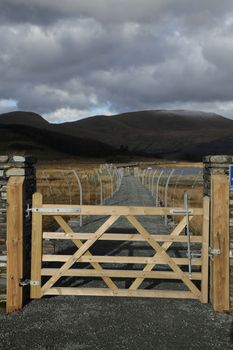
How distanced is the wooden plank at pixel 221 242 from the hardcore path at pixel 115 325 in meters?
0.27

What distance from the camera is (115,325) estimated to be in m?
6.98

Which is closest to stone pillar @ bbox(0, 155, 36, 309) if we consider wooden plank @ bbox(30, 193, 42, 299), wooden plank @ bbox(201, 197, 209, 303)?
wooden plank @ bbox(30, 193, 42, 299)

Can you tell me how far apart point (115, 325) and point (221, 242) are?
6.83 ft

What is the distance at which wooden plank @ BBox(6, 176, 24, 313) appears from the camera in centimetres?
768

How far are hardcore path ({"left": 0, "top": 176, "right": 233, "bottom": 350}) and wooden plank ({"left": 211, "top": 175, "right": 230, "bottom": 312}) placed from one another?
10.4 inches

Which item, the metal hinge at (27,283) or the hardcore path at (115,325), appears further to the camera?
the metal hinge at (27,283)

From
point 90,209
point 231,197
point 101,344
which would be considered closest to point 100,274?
point 90,209

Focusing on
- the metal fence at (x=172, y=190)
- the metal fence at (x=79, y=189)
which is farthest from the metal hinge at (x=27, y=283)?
the metal fence at (x=172, y=190)

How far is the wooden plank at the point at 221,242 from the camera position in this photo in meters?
7.63

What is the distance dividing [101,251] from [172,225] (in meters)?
5.51

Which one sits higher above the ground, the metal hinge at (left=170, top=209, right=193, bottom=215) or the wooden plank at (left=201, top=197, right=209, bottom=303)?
the metal hinge at (left=170, top=209, right=193, bottom=215)

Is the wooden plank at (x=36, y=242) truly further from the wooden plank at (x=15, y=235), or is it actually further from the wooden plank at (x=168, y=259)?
the wooden plank at (x=168, y=259)

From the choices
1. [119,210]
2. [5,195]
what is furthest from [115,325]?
[5,195]

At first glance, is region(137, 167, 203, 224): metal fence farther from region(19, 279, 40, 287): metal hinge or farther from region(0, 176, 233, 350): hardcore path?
region(19, 279, 40, 287): metal hinge
